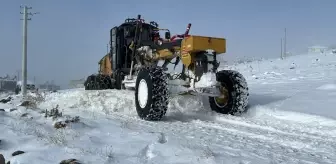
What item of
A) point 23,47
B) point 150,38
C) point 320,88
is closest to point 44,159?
point 150,38

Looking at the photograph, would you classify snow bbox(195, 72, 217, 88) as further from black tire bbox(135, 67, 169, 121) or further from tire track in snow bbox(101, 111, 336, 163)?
tire track in snow bbox(101, 111, 336, 163)

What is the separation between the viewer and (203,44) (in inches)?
263

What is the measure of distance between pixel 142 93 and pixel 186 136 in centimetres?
237

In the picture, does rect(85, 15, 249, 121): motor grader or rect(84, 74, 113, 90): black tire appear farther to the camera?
rect(84, 74, 113, 90): black tire

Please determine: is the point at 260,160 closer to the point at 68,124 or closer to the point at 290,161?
the point at 290,161

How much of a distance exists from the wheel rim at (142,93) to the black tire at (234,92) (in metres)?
1.77


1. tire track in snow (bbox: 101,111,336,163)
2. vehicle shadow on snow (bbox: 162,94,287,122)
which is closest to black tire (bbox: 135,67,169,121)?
tire track in snow (bbox: 101,111,336,163)

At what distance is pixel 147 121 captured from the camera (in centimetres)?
652

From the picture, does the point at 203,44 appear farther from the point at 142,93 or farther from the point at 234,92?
the point at 142,93

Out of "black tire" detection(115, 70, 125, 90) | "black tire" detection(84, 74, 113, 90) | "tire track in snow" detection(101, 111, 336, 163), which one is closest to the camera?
"tire track in snow" detection(101, 111, 336, 163)

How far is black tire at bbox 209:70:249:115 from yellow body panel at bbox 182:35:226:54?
81cm

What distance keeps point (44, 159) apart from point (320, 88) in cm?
859

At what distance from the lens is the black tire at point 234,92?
7.37 m

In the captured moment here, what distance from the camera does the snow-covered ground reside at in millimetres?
3684
